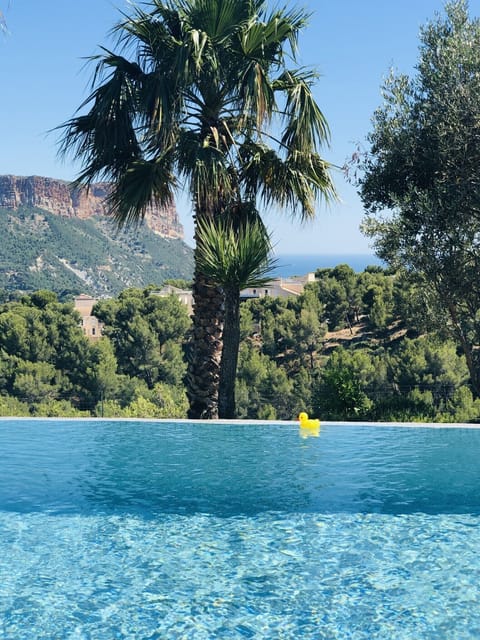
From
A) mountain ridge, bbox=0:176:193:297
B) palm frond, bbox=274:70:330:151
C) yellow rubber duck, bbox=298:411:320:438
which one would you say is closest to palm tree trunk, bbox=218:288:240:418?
yellow rubber duck, bbox=298:411:320:438

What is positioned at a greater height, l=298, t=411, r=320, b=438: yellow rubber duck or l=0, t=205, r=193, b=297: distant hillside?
l=0, t=205, r=193, b=297: distant hillside

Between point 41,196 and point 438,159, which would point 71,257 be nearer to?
point 41,196

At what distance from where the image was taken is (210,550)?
20.4ft

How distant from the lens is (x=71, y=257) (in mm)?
137000

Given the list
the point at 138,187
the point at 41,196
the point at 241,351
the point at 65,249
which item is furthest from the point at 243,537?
the point at 41,196

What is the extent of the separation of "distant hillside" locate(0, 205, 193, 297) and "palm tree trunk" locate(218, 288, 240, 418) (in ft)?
365

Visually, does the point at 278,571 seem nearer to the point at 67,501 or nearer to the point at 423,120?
the point at 67,501

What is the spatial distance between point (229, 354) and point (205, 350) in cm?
39

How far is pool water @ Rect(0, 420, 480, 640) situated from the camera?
4.87 m

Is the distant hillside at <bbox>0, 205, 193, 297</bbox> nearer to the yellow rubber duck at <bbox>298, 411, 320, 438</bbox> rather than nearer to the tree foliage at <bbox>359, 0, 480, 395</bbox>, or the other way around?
the tree foliage at <bbox>359, 0, 480, 395</bbox>

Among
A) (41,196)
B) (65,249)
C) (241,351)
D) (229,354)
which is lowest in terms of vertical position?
(229,354)

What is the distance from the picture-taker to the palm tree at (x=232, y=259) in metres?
11.0

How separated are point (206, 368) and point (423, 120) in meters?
5.04

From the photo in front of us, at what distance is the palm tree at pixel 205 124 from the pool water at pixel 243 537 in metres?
3.08
